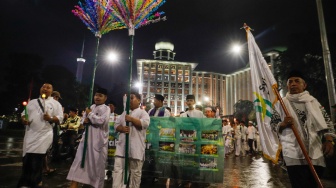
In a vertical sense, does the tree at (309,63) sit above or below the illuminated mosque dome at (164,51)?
below

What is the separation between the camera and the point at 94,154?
4332mm

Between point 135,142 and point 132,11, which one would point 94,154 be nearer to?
point 135,142

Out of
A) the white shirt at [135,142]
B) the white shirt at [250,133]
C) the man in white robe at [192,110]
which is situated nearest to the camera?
the white shirt at [135,142]

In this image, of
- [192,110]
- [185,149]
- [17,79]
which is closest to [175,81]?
[17,79]

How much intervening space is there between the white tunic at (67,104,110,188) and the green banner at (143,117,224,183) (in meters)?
1.70

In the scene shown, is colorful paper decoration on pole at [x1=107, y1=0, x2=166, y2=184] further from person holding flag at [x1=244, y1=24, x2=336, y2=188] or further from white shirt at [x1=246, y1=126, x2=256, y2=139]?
white shirt at [x1=246, y1=126, x2=256, y2=139]

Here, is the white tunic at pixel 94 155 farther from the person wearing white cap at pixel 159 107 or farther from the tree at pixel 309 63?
the tree at pixel 309 63

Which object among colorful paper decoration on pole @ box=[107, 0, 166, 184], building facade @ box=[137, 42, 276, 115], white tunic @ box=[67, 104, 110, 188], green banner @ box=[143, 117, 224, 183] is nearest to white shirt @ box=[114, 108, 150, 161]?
white tunic @ box=[67, 104, 110, 188]

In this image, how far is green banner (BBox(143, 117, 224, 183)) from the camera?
5.58m

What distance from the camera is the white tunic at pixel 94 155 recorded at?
425cm

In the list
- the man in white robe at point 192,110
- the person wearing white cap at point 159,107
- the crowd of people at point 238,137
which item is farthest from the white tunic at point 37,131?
the crowd of people at point 238,137

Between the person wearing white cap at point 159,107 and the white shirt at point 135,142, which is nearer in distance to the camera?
the white shirt at point 135,142

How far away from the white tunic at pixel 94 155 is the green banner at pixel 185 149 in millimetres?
1697

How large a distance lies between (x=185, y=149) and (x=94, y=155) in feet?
7.66
